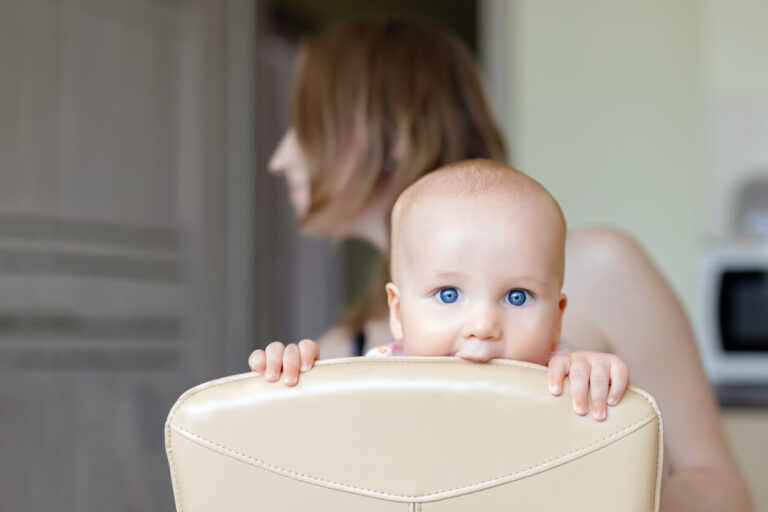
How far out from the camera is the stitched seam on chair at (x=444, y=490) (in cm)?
66

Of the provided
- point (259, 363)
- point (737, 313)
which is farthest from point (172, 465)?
point (737, 313)

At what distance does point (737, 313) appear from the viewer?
3014mm

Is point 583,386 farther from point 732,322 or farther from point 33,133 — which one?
point 732,322

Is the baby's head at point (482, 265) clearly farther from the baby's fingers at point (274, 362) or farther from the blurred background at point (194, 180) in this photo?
the blurred background at point (194, 180)

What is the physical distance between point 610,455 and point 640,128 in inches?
111

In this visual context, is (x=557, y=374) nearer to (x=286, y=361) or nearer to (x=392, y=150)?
(x=286, y=361)

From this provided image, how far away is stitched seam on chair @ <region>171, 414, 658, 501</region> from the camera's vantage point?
0.66 m

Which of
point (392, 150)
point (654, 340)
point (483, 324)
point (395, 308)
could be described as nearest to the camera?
point (483, 324)

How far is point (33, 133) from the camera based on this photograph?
2504mm

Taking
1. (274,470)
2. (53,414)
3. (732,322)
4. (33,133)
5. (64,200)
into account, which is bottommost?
(53,414)

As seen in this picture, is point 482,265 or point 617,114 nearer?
point 482,265

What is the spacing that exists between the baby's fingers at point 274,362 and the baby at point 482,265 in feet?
0.50

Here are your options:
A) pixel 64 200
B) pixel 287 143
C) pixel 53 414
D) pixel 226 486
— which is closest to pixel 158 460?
pixel 53 414

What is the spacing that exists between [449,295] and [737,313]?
2.46m
